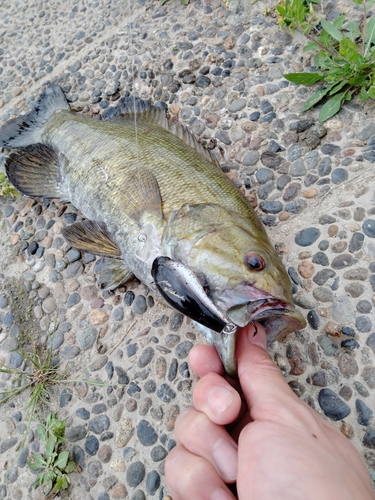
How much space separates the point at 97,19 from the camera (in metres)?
4.57

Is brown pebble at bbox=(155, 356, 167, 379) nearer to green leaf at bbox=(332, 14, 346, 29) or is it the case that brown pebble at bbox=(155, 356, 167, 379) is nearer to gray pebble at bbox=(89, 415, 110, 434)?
gray pebble at bbox=(89, 415, 110, 434)

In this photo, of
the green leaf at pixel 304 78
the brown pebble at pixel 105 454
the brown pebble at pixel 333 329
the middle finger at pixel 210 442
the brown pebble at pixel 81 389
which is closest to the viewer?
the middle finger at pixel 210 442

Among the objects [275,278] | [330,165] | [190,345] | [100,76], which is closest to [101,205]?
[190,345]

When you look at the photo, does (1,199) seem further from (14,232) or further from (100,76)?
(100,76)

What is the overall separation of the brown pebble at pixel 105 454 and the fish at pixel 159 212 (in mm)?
984

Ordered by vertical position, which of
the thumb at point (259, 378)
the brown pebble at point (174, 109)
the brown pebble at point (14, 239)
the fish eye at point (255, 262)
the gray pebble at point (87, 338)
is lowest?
the gray pebble at point (87, 338)

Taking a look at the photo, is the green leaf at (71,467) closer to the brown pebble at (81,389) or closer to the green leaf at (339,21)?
the brown pebble at (81,389)

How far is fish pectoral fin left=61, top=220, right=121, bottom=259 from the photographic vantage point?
2.80m

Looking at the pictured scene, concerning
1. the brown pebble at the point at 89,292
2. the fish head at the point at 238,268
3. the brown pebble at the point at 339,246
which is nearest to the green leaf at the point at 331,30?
the brown pebble at the point at 339,246

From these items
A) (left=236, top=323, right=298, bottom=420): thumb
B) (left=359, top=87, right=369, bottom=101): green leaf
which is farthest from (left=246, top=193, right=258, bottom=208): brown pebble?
(left=236, top=323, right=298, bottom=420): thumb

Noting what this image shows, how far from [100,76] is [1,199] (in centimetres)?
159

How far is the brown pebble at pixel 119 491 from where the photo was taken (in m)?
2.34

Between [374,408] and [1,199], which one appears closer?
[374,408]

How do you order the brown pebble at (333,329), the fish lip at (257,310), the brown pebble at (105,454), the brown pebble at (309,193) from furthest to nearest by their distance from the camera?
the brown pebble at (309,193) < the brown pebble at (105,454) < the brown pebble at (333,329) < the fish lip at (257,310)
